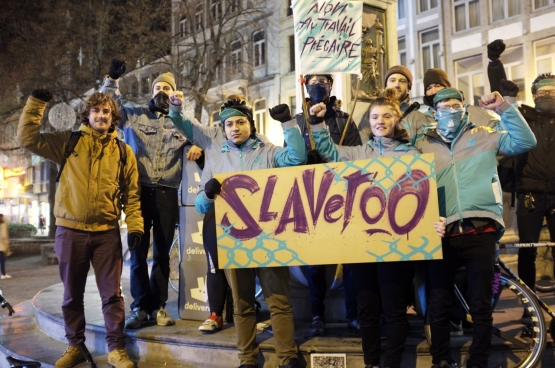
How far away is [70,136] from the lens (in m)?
4.74

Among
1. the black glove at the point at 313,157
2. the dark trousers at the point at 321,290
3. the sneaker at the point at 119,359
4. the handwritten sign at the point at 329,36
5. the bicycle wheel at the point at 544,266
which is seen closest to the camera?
the black glove at the point at 313,157

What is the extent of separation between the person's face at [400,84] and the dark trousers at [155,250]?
231 centimetres

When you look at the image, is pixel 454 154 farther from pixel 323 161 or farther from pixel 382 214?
pixel 323 161

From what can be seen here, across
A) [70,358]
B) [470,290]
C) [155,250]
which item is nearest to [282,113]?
[470,290]

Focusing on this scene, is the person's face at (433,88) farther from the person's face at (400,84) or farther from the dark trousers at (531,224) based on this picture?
the dark trousers at (531,224)

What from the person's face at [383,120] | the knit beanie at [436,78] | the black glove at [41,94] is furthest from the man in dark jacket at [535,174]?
the black glove at [41,94]

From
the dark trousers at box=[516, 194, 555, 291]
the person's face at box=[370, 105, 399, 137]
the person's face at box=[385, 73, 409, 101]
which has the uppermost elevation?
the person's face at box=[385, 73, 409, 101]

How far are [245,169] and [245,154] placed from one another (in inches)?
5.1

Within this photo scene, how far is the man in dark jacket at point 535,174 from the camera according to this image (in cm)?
521

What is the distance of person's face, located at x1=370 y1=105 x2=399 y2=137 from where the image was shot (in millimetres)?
4156

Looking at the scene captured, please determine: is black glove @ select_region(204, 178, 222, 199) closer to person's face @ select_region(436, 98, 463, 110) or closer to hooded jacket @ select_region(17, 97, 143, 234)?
hooded jacket @ select_region(17, 97, 143, 234)

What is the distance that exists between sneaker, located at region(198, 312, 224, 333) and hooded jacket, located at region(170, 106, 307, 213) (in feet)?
3.58

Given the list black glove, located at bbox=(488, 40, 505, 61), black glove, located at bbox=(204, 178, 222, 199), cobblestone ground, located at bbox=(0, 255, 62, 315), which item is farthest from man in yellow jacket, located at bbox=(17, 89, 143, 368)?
cobblestone ground, located at bbox=(0, 255, 62, 315)

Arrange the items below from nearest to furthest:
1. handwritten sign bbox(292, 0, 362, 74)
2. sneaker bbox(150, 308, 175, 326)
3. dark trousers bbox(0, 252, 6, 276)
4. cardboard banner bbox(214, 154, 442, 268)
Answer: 1. cardboard banner bbox(214, 154, 442, 268)
2. handwritten sign bbox(292, 0, 362, 74)
3. sneaker bbox(150, 308, 175, 326)
4. dark trousers bbox(0, 252, 6, 276)
